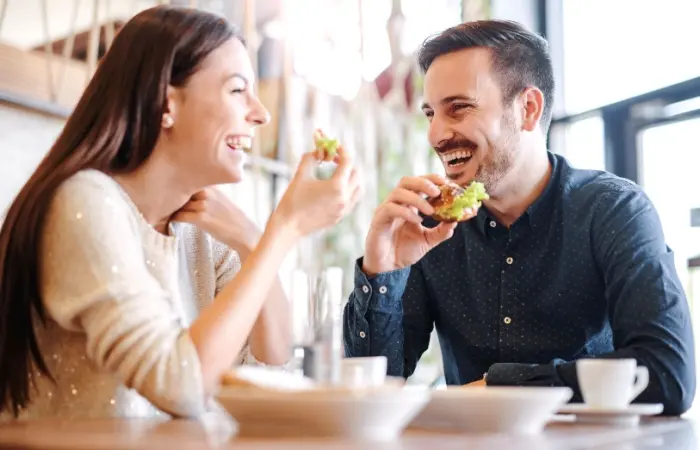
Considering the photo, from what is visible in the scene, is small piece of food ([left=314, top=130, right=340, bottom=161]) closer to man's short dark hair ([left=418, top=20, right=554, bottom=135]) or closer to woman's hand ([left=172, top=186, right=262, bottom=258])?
woman's hand ([left=172, top=186, right=262, bottom=258])

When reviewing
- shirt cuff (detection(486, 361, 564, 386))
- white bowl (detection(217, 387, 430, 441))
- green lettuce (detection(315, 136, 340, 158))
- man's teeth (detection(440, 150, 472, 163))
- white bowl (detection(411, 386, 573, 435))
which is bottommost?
shirt cuff (detection(486, 361, 564, 386))

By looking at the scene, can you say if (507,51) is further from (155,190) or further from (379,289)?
(155,190)

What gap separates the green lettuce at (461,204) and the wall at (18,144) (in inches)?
50.1

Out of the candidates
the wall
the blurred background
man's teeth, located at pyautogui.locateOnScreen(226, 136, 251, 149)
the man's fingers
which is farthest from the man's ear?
the wall

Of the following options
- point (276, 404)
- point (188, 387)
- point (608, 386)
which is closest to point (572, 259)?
point (608, 386)

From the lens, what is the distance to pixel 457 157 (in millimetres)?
2391

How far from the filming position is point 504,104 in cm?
241

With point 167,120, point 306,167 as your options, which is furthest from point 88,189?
point 306,167

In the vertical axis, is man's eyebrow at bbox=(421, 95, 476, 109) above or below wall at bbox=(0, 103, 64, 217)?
above

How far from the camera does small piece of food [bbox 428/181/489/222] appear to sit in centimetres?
205

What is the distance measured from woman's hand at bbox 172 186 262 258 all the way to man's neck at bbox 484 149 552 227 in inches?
31.6

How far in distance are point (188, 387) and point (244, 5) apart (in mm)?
2567

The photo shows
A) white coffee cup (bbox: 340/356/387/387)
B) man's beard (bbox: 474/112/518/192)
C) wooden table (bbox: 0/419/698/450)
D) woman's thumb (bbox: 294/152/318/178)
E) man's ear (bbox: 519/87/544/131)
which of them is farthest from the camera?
man's ear (bbox: 519/87/544/131)

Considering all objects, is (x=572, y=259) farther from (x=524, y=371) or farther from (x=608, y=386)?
(x=608, y=386)
